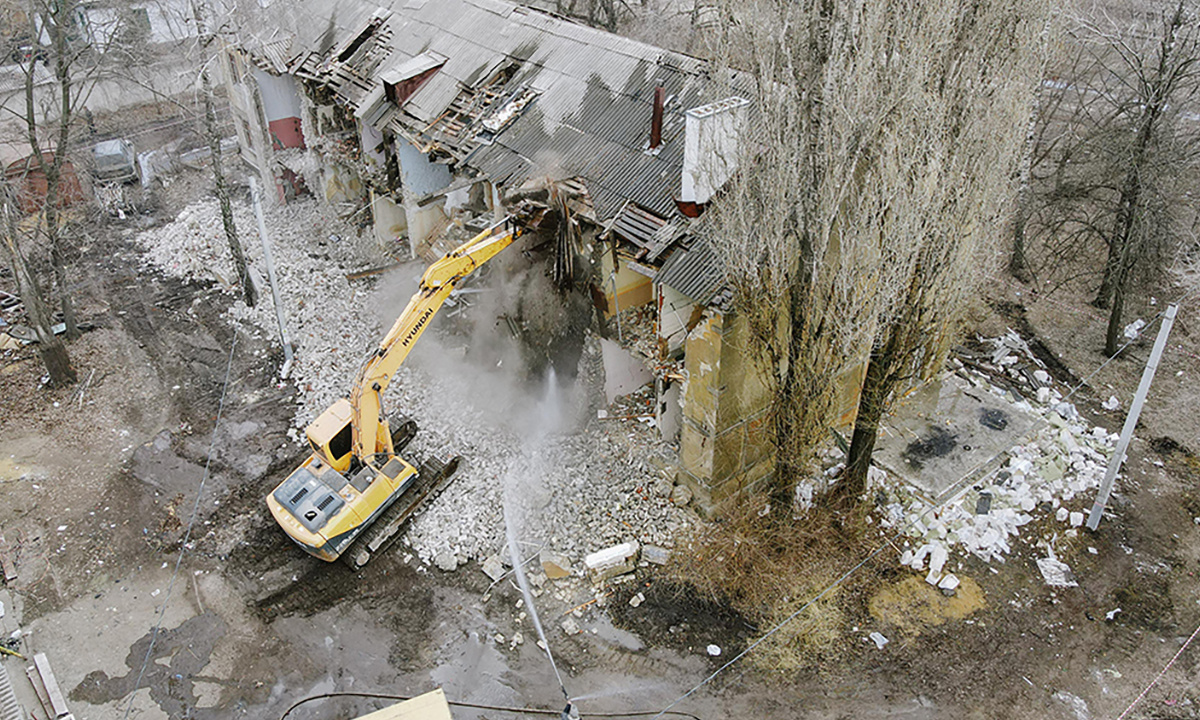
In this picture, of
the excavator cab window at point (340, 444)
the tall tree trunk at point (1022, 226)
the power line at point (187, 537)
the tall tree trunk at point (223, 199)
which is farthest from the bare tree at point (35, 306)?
the tall tree trunk at point (1022, 226)

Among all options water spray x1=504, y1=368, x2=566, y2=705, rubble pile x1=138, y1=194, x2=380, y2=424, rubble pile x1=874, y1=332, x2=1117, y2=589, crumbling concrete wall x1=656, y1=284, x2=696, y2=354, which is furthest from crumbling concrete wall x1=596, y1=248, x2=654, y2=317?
rubble pile x1=138, y1=194, x2=380, y2=424

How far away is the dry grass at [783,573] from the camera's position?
38.9ft

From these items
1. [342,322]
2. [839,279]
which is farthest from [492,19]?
[839,279]

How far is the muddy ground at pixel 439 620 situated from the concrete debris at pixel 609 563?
285mm

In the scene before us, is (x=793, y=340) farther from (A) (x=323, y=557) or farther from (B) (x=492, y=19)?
(B) (x=492, y=19)

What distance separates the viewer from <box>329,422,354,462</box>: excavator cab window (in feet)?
43.7

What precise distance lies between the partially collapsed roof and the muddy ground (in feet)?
21.9

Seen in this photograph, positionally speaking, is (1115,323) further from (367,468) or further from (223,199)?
(223,199)

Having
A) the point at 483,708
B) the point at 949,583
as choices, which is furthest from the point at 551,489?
the point at 949,583

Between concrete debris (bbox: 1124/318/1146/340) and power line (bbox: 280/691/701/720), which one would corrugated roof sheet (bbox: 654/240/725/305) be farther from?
concrete debris (bbox: 1124/318/1146/340)

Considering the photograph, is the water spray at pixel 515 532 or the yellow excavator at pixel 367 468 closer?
the water spray at pixel 515 532

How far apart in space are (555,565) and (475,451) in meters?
2.89

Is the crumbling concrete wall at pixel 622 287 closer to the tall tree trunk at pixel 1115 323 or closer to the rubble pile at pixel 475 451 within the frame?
the rubble pile at pixel 475 451

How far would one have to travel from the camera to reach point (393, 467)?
528 inches
